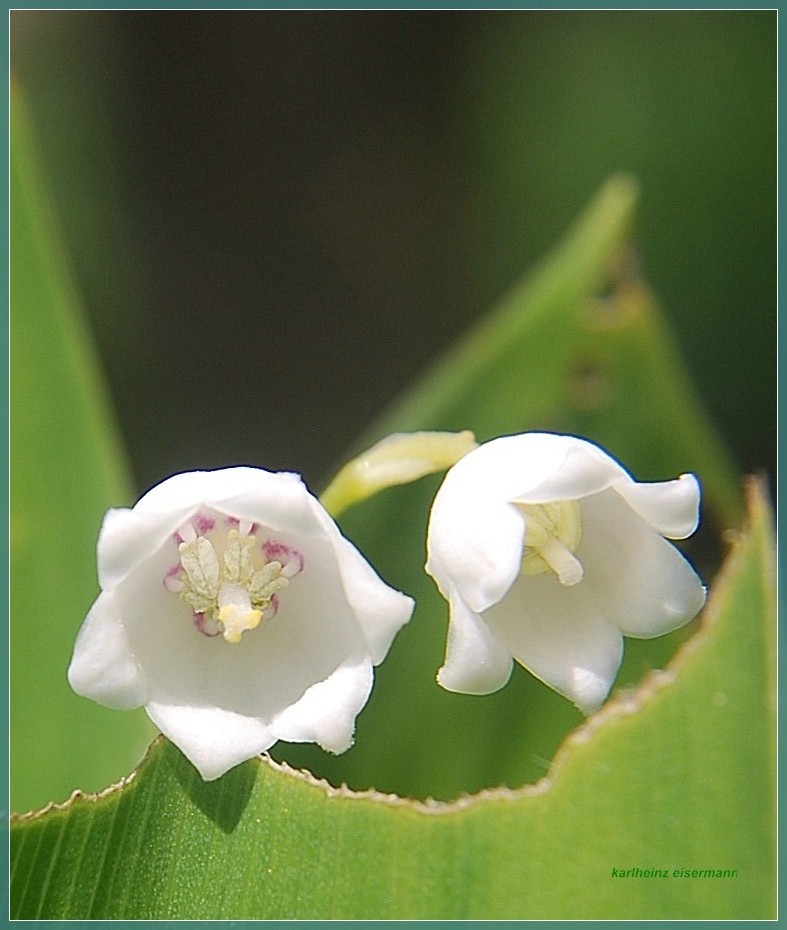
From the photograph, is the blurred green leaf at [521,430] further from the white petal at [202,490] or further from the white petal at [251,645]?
the white petal at [202,490]

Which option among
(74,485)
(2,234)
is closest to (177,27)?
(2,234)

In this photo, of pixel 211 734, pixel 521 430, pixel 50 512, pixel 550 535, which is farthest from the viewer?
pixel 521 430

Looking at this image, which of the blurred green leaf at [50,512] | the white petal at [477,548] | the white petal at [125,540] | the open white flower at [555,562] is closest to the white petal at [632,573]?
the open white flower at [555,562]

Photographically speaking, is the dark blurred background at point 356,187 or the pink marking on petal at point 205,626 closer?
the pink marking on petal at point 205,626

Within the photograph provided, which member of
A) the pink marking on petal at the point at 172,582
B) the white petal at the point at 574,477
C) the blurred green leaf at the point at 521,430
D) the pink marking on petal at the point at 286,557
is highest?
the white petal at the point at 574,477

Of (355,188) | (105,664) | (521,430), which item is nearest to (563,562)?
(105,664)

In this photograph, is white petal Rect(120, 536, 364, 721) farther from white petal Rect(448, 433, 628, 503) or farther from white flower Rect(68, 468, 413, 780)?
white petal Rect(448, 433, 628, 503)

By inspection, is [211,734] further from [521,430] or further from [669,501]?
[521,430]

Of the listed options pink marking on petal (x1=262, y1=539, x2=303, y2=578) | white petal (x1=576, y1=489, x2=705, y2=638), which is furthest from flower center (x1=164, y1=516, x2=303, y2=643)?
white petal (x1=576, y1=489, x2=705, y2=638)
